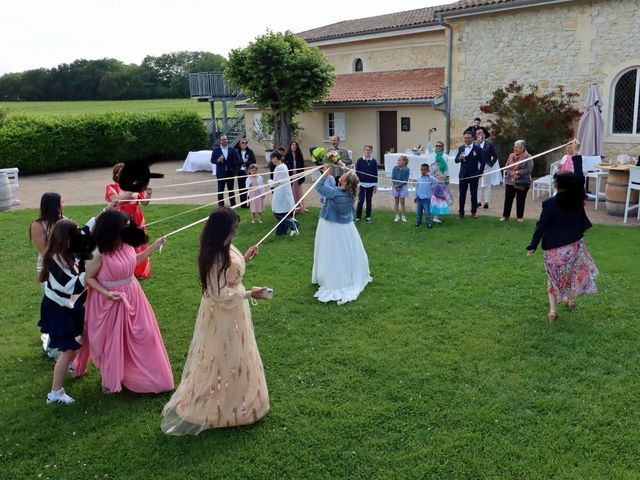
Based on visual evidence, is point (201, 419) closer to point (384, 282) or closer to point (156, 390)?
point (156, 390)

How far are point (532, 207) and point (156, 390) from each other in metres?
11.0

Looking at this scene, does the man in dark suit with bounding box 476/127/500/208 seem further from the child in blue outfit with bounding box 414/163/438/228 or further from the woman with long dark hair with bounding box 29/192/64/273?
the woman with long dark hair with bounding box 29/192/64/273

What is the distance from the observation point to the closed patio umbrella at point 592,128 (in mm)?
15438

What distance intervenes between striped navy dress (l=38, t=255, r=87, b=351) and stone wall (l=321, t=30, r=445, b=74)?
20.7 m

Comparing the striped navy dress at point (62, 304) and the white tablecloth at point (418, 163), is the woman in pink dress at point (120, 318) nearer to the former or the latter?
the striped navy dress at point (62, 304)

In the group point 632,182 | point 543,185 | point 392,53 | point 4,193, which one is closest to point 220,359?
point 632,182

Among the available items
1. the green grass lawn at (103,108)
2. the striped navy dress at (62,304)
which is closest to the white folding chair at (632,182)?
the striped navy dress at (62,304)

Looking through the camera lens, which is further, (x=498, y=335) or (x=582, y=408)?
(x=498, y=335)

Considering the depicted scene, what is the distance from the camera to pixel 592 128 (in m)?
15.4

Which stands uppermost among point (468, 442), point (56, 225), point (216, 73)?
point (216, 73)

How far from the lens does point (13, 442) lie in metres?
4.77

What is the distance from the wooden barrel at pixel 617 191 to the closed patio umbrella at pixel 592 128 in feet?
10.3

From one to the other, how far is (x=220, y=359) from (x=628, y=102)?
16116 millimetres

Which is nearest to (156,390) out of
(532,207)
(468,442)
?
(468,442)
